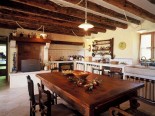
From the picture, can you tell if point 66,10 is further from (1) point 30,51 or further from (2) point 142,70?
(1) point 30,51

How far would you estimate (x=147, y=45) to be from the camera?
4.72 meters

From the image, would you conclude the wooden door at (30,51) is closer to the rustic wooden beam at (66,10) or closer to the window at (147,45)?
the rustic wooden beam at (66,10)

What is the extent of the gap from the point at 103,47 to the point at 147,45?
1905 millimetres

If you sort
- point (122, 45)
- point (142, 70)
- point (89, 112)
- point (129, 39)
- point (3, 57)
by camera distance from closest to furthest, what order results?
point (89, 112) → point (142, 70) → point (129, 39) → point (122, 45) → point (3, 57)

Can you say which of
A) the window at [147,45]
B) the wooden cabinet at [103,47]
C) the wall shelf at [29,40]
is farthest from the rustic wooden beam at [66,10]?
the wall shelf at [29,40]

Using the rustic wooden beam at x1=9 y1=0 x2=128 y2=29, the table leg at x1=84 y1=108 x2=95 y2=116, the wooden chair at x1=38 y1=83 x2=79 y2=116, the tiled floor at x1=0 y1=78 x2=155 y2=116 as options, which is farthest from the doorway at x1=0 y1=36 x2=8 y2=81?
the table leg at x1=84 y1=108 x2=95 y2=116

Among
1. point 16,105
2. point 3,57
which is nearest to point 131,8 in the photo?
point 16,105

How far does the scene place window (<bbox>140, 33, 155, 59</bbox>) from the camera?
179 inches

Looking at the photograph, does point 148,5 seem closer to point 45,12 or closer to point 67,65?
point 45,12

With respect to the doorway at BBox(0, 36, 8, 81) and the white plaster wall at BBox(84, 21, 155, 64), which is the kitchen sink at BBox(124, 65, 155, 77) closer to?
the white plaster wall at BBox(84, 21, 155, 64)

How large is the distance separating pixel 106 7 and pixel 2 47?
5478 millimetres

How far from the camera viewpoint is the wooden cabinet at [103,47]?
18.7 feet

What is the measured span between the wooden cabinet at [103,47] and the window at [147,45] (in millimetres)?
1210

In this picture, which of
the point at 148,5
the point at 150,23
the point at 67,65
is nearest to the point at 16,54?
the point at 67,65
